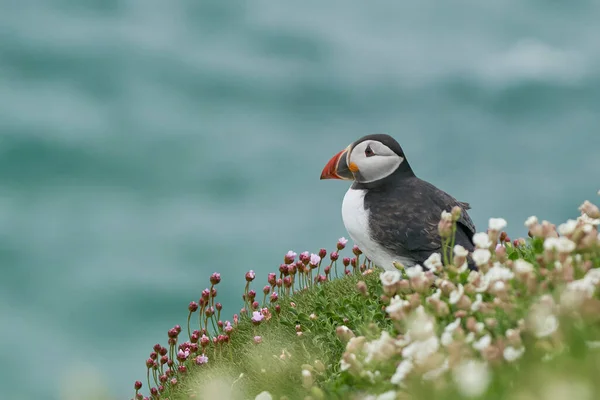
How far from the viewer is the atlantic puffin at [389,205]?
8008 mm

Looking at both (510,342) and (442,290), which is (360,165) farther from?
(510,342)

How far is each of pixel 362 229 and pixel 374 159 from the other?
846 millimetres

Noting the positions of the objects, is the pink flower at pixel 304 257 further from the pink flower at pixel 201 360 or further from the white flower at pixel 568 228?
the white flower at pixel 568 228

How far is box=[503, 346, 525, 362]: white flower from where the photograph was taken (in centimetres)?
421

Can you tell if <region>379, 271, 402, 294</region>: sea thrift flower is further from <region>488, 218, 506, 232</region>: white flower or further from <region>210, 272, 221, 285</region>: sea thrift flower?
<region>210, 272, 221, 285</region>: sea thrift flower

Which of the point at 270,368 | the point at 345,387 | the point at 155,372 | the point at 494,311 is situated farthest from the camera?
the point at 155,372

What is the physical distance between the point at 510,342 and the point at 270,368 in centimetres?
403

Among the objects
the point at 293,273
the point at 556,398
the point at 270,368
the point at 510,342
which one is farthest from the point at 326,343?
the point at 556,398

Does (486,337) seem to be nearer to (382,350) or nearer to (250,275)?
(382,350)

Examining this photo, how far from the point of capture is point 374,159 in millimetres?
8484

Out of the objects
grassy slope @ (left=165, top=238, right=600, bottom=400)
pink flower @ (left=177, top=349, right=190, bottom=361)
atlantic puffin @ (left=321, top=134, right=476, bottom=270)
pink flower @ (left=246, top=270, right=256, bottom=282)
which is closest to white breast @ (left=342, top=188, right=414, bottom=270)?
atlantic puffin @ (left=321, top=134, right=476, bottom=270)

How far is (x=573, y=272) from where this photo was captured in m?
4.90

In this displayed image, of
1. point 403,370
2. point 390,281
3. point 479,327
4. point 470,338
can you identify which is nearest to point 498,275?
point 479,327

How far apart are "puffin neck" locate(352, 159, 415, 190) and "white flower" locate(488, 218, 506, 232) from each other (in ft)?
9.91
